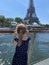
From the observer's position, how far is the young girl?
352cm

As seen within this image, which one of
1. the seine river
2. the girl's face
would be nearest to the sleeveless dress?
the girl's face

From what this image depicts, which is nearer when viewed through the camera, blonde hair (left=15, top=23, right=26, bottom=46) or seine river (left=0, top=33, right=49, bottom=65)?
blonde hair (left=15, top=23, right=26, bottom=46)

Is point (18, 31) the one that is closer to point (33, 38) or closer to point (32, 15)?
point (33, 38)

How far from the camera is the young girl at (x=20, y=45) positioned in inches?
138

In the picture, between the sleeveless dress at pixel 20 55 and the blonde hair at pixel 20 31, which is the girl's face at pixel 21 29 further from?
the sleeveless dress at pixel 20 55

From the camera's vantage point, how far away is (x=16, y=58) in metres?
3.53

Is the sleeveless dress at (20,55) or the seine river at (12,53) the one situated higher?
the sleeveless dress at (20,55)

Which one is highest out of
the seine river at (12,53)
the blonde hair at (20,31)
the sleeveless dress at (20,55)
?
the blonde hair at (20,31)

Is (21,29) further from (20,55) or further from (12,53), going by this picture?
(12,53)

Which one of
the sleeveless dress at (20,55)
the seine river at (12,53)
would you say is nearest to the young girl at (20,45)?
the sleeveless dress at (20,55)

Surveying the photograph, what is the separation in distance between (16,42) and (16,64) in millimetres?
335

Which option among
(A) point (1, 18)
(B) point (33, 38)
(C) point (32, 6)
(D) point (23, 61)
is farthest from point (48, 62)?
(A) point (1, 18)

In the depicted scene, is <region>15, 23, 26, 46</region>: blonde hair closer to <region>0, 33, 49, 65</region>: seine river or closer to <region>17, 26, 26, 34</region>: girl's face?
<region>17, 26, 26, 34</region>: girl's face

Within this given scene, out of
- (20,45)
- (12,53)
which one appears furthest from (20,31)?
(12,53)
